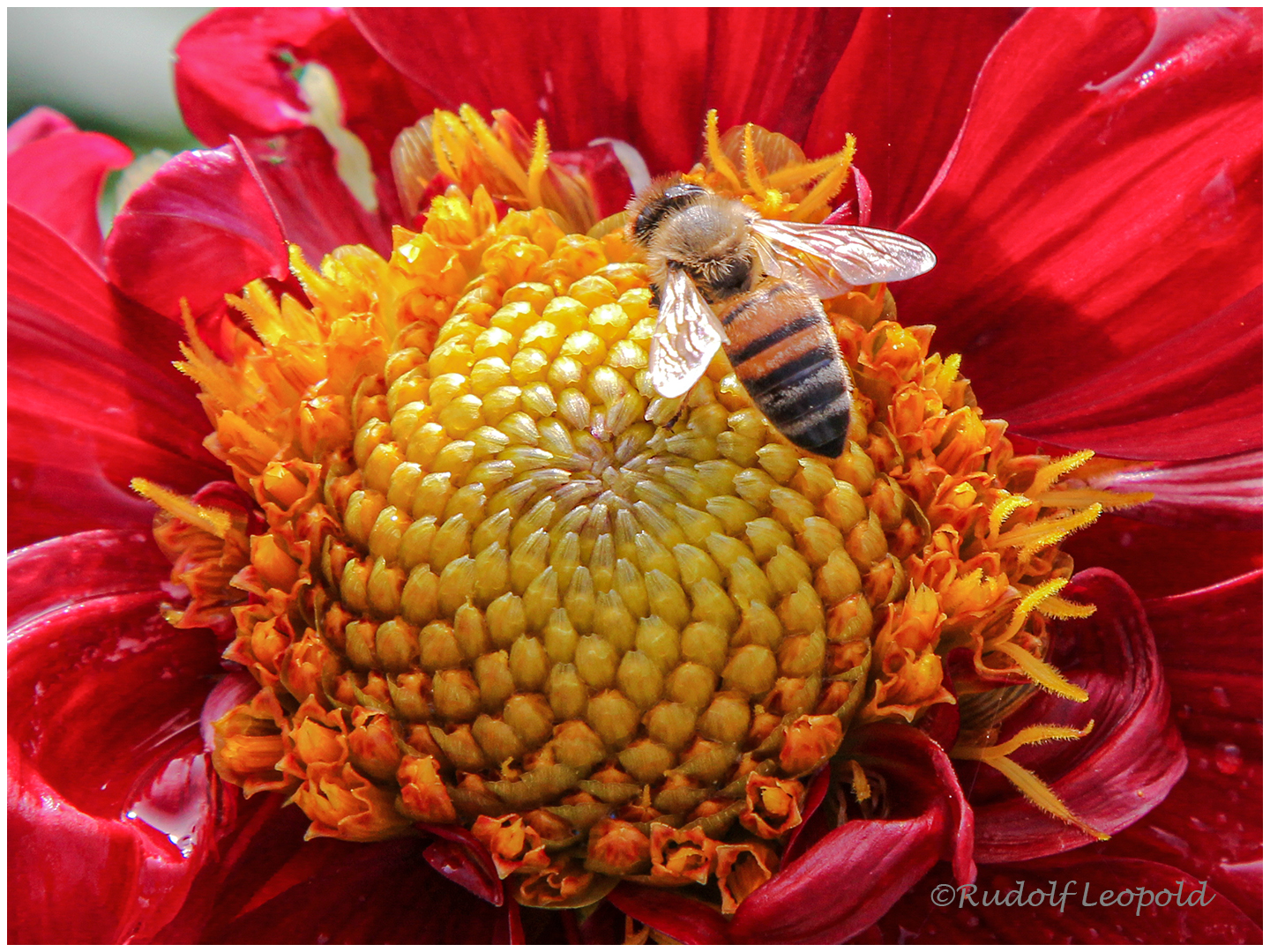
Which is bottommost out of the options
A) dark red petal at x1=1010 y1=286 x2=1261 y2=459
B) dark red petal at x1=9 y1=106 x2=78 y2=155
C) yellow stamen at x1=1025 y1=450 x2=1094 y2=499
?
yellow stamen at x1=1025 y1=450 x2=1094 y2=499

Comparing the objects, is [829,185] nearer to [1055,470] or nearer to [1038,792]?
[1055,470]

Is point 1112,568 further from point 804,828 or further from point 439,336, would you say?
point 439,336

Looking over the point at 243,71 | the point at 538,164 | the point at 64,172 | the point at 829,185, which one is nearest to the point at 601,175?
the point at 538,164

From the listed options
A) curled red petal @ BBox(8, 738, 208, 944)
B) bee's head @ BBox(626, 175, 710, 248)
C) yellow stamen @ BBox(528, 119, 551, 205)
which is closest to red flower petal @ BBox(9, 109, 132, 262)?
yellow stamen @ BBox(528, 119, 551, 205)

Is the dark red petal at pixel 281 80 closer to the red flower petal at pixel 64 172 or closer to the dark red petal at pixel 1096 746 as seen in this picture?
the red flower petal at pixel 64 172

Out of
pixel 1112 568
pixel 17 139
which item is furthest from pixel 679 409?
pixel 17 139

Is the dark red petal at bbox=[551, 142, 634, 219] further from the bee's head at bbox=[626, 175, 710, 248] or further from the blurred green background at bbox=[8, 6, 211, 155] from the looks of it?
the blurred green background at bbox=[8, 6, 211, 155]
